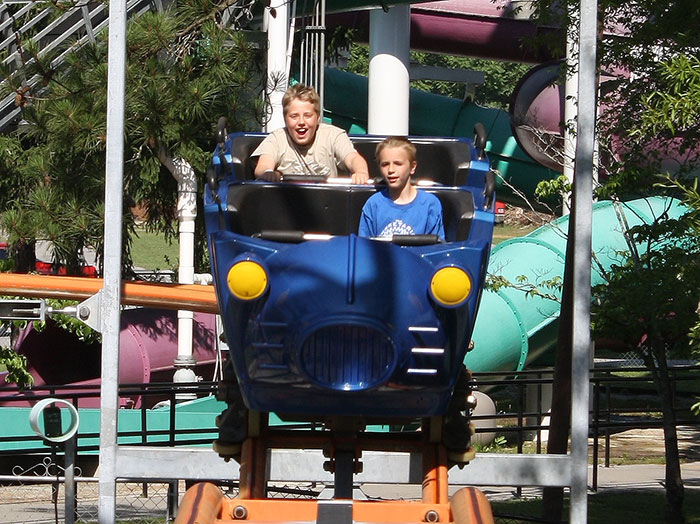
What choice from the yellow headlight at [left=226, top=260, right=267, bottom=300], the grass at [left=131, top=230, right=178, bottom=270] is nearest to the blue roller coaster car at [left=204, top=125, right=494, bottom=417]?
the yellow headlight at [left=226, top=260, right=267, bottom=300]

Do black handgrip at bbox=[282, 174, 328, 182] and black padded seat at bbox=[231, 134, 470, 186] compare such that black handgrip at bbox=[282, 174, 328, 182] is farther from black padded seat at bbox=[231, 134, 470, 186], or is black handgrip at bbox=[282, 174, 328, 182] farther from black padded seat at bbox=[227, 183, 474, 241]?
black padded seat at bbox=[231, 134, 470, 186]

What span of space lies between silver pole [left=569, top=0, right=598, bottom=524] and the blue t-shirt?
0.62m

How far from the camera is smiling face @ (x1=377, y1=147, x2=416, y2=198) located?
5004mm

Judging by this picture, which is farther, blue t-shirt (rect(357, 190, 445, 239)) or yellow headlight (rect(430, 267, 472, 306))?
blue t-shirt (rect(357, 190, 445, 239))

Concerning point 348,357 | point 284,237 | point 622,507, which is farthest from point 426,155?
point 622,507

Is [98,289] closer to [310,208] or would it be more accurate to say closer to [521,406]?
[310,208]

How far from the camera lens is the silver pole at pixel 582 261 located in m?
5.00

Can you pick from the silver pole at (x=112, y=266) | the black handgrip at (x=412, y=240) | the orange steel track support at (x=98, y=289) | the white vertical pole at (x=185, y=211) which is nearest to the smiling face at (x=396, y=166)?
the black handgrip at (x=412, y=240)

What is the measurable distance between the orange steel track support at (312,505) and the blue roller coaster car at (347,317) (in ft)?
1.29

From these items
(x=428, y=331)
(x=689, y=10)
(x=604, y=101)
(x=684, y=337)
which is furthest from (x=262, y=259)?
(x=684, y=337)

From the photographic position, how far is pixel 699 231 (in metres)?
5.65

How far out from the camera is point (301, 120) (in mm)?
5605

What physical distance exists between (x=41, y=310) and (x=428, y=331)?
9.08 feet

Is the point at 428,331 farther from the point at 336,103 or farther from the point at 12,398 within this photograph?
the point at 336,103
